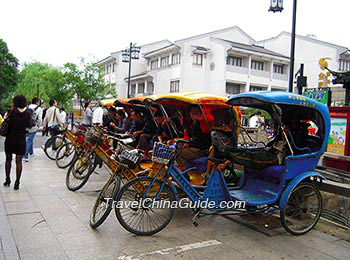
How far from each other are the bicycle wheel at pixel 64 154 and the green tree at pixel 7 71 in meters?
36.5

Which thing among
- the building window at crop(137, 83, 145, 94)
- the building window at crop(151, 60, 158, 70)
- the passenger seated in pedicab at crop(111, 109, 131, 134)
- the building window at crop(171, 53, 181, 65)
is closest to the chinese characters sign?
the passenger seated in pedicab at crop(111, 109, 131, 134)

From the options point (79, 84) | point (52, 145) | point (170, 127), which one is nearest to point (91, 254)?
point (170, 127)

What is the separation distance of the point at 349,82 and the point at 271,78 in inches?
952

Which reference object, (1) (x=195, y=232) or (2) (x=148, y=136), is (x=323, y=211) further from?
(2) (x=148, y=136)

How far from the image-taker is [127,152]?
491cm

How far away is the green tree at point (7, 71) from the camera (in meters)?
40.8

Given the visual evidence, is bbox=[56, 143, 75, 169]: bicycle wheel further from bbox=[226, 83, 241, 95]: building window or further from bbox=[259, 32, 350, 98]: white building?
bbox=[259, 32, 350, 98]: white building

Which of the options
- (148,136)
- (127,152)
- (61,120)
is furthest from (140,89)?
(127,152)

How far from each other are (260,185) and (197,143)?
1407 millimetres

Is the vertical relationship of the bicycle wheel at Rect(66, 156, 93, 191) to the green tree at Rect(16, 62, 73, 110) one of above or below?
below

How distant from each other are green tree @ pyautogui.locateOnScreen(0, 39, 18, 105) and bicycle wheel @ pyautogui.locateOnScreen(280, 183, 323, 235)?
42680 millimetres

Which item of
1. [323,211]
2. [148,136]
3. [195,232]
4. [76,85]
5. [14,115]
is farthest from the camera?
[76,85]

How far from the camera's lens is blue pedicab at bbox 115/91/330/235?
452 cm

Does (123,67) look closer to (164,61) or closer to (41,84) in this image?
(164,61)
